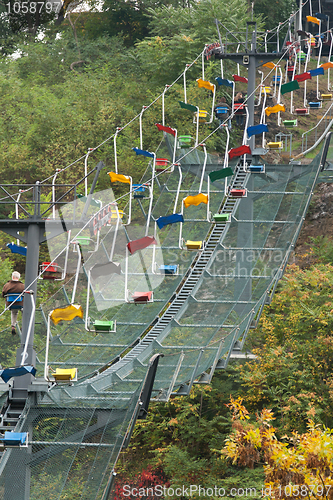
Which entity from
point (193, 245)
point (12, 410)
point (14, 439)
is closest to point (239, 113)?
point (193, 245)

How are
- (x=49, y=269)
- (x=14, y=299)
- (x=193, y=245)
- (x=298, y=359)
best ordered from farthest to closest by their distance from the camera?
(x=298, y=359), (x=193, y=245), (x=49, y=269), (x=14, y=299)

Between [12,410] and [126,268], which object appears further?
[126,268]

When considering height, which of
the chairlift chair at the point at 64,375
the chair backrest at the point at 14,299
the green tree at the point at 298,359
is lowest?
the green tree at the point at 298,359

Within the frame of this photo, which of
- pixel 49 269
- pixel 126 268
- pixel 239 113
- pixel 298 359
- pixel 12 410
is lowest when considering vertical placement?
pixel 298 359

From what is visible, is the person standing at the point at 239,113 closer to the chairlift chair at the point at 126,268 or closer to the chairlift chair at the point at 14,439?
the chairlift chair at the point at 126,268

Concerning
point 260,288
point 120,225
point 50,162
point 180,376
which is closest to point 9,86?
point 50,162

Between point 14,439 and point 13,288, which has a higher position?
point 13,288

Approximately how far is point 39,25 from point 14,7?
4.98ft

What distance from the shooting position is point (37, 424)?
11.6m

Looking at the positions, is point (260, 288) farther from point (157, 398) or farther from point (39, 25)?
point (39, 25)

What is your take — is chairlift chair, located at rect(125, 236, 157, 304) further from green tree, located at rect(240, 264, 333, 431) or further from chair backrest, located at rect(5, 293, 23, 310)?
green tree, located at rect(240, 264, 333, 431)

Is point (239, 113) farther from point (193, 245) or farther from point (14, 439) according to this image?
point (14, 439)

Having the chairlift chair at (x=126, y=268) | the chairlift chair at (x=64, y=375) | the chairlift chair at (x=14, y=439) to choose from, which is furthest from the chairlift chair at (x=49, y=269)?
the chairlift chair at (x=14, y=439)

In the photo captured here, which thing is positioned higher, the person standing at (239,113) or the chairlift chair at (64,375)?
the person standing at (239,113)
